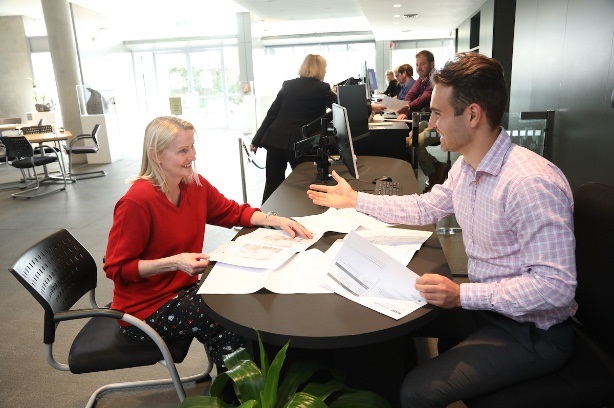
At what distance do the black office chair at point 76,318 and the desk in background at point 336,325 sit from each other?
43 cm

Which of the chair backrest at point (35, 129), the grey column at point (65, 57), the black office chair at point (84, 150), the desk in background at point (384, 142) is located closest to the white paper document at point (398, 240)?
the desk in background at point (384, 142)

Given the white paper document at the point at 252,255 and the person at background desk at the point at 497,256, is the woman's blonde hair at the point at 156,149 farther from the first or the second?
the person at background desk at the point at 497,256

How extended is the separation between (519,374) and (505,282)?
0.26 meters

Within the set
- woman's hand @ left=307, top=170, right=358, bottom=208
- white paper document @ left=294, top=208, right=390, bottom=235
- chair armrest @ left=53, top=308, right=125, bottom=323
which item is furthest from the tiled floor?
woman's hand @ left=307, top=170, right=358, bottom=208

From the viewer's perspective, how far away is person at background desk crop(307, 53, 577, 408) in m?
1.21

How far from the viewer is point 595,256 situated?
1327 millimetres

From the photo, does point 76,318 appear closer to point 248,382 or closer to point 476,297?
point 248,382

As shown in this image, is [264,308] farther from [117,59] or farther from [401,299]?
[117,59]

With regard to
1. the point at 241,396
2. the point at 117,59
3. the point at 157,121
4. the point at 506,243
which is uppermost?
the point at 117,59

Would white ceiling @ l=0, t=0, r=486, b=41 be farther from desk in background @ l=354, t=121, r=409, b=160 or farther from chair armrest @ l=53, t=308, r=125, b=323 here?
chair armrest @ l=53, t=308, r=125, b=323

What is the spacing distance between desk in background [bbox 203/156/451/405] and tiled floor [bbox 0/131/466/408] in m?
0.99

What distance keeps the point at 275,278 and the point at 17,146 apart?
20.8 feet

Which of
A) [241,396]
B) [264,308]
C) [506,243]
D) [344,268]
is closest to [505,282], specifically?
Answer: [506,243]

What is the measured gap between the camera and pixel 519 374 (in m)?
1.26
